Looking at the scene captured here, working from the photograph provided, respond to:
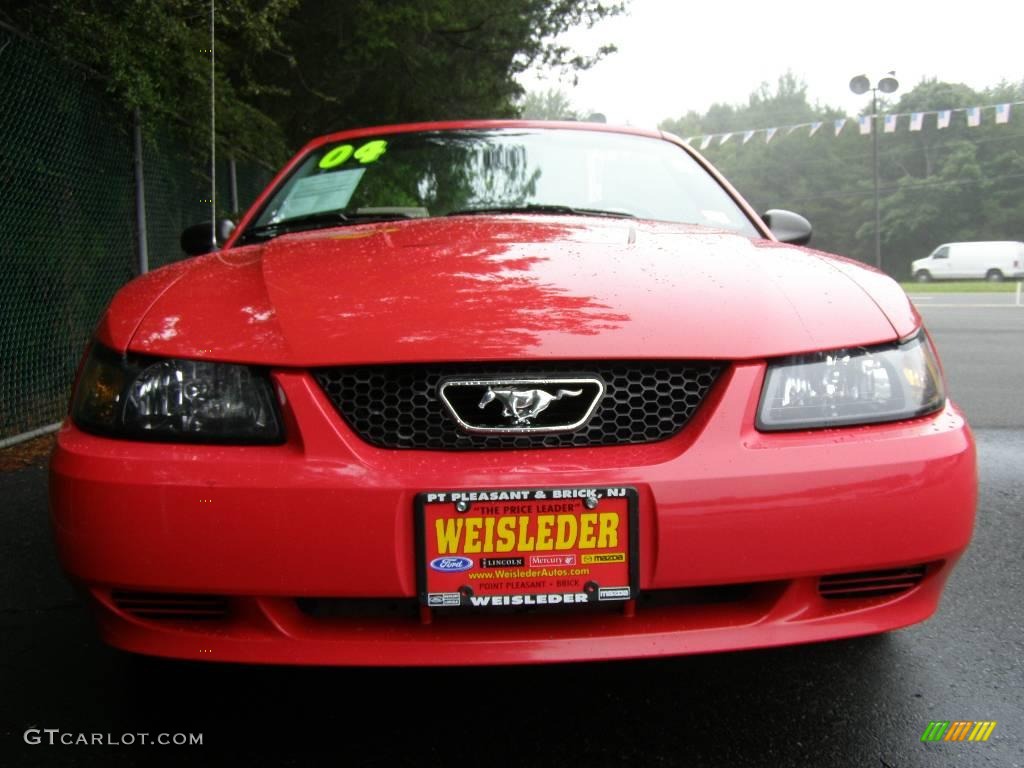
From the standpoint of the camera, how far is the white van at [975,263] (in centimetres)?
4184

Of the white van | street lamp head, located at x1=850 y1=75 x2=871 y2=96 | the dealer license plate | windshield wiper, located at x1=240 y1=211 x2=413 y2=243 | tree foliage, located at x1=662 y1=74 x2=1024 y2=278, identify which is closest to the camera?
the dealer license plate

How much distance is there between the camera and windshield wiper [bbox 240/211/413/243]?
305cm

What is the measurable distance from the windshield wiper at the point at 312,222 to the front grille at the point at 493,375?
1.30 meters

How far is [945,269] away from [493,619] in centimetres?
4721

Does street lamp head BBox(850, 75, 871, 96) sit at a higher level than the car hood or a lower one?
higher

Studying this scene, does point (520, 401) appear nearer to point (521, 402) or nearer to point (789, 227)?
point (521, 402)

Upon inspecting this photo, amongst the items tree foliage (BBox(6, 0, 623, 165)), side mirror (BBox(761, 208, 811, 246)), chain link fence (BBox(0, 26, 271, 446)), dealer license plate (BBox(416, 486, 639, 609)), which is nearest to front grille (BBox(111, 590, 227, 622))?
dealer license plate (BBox(416, 486, 639, 609))

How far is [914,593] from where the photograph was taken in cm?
191

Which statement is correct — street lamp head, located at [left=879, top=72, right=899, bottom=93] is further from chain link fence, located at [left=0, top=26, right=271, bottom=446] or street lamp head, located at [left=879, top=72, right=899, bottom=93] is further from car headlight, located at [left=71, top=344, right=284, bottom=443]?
car headlight, located at [left=71, top=344, right=284, bottom=443]

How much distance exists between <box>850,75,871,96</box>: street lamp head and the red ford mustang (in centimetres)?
2217

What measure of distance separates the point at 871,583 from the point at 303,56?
1041cm

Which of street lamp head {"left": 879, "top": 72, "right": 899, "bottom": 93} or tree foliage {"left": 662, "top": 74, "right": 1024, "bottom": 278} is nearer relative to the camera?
street lamp head {"left": 879, "top": 72, "right": 899, "bottom": 93}

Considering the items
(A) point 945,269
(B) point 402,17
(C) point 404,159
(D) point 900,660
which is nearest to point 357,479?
(D) point 900,660

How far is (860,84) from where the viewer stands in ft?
73.4
